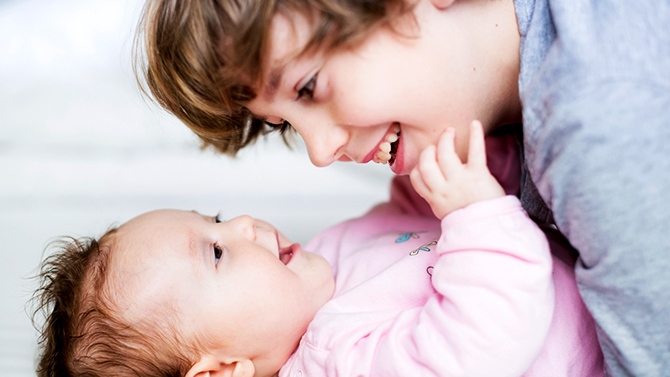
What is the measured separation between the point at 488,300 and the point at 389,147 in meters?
0.27

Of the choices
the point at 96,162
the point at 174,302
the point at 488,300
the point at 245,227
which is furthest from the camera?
the point at 96,162

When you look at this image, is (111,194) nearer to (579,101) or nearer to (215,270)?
(215,270)

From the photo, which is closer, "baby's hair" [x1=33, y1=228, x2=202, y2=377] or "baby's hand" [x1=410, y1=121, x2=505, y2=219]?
"baby's hand" [x1=410, y1=121, x2=505, y2=219]

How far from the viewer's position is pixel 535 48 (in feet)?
3.20

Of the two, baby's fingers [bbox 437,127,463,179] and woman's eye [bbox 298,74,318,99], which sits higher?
woman's eye [bbox 298,74,318,99]

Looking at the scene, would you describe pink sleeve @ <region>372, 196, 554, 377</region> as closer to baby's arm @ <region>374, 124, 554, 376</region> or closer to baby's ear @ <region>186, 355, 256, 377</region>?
baby's arm @ <region>374, 124, 554, 376</region>

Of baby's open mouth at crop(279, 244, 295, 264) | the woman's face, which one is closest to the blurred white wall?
baby's open mouth at crop(279, 244, 295, 264)

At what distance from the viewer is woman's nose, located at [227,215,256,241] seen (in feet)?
3.84

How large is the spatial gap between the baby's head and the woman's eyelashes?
27 cm

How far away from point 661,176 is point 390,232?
55cm

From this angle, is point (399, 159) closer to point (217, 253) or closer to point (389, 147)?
point (389, 147)

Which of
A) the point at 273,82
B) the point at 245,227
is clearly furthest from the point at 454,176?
the point at 245,227

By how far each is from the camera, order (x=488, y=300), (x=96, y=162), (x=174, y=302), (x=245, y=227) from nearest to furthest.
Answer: (x=488, y=300), (x=174, y=302), (x=245, y=227), (x=96, y=162)

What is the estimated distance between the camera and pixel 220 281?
1.09 meters
